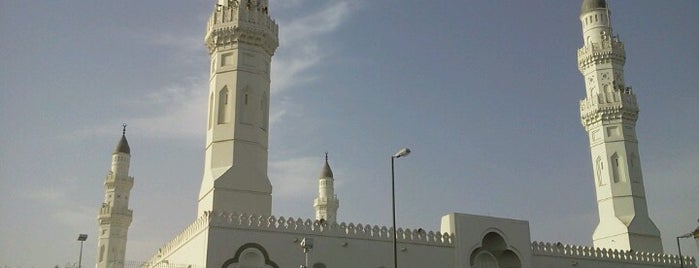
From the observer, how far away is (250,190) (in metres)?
27.9

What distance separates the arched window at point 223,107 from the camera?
1162 inches

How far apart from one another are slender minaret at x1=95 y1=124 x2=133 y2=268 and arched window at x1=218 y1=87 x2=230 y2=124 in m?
23.5

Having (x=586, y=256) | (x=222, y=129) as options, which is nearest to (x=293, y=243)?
(x=222, y=129)

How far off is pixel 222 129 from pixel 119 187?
24218 mm

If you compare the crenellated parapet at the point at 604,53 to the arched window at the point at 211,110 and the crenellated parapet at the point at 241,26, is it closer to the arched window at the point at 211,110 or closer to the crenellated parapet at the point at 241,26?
the crenellated parapet at the point at 241,26

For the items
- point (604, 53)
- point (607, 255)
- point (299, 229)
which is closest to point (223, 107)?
point (299, 229)

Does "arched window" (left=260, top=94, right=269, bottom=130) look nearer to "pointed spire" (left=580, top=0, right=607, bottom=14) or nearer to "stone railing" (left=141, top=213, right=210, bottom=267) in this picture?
"stone railing" (left=141, top=213, right=210, bottom=267)

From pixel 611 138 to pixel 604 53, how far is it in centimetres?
511

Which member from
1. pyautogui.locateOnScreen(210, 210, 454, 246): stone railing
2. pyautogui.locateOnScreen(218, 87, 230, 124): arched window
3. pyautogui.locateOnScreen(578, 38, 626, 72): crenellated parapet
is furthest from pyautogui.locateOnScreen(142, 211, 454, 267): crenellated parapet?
pyautogui.locateOnScreen(578, 38, 626, 72): crenellated parapet

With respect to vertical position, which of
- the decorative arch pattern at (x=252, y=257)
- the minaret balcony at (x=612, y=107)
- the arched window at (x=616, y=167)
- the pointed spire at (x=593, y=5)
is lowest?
the decorative arch pattern at (x=252, y=257)

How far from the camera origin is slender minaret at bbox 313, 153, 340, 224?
194 ft

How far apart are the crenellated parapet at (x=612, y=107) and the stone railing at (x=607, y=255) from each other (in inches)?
320

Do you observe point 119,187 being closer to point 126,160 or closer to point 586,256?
point 126,160

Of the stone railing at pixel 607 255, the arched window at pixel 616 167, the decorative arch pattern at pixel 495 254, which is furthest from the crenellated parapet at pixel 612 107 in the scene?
the decorative arch pattern at pixel 495 254
